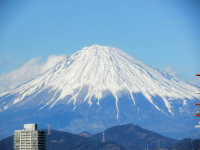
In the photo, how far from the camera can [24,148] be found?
198 meters

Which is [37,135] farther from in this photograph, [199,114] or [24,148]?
[199,114]

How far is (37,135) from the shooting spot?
7761 inches

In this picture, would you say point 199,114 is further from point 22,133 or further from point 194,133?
point 22,133

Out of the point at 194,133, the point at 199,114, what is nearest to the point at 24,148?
the point at 194,133

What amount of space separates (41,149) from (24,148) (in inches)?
188

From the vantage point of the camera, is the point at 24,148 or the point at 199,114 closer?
the point at 199,114

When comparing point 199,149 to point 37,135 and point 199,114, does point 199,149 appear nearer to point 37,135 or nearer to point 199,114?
point 37,135

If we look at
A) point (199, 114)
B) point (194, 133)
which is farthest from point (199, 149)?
point (199, 114)

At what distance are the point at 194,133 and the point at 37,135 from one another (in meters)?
43.9

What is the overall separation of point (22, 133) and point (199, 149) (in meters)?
50.1

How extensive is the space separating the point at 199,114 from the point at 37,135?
6728 cm

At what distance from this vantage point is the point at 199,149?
199750 mm

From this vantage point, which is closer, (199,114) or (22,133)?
(199,114)

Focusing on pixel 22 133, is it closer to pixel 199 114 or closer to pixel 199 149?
pixel 199 149
